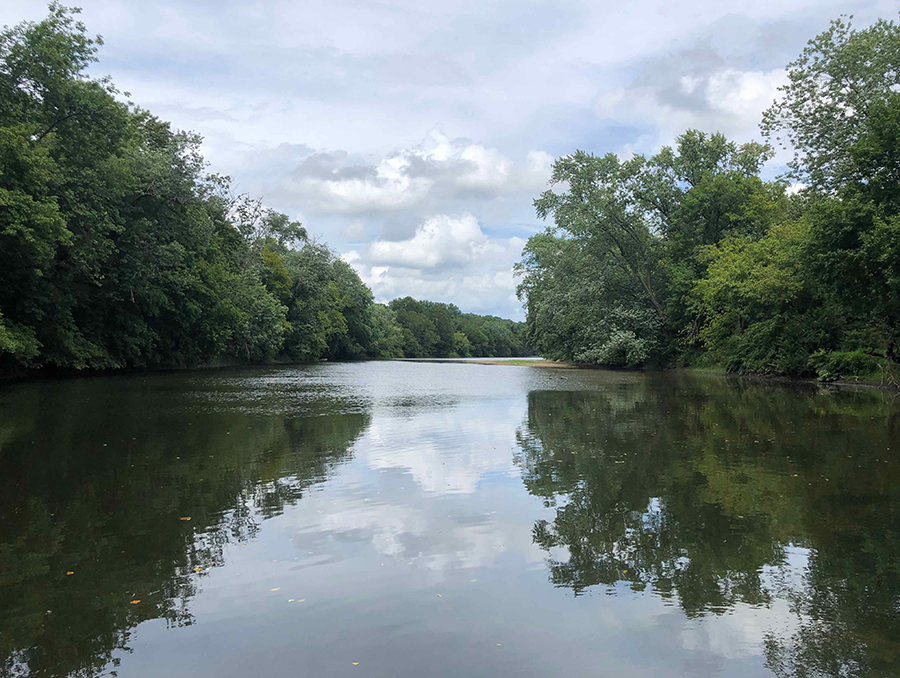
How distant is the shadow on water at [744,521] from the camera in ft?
14.6

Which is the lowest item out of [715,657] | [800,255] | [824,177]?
[715,657]

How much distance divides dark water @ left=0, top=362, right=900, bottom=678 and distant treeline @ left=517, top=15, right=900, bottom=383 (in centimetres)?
1284

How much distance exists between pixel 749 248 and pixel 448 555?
34.3 m

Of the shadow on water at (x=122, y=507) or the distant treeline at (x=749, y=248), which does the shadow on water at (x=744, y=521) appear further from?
the distant treeline at (x=749, y=248)

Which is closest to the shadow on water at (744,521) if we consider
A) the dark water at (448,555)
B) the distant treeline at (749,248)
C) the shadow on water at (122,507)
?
the dark water at (448,555)

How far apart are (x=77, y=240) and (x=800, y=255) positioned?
2955cm

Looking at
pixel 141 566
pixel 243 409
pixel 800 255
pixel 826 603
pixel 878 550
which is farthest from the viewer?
pixel 800 255

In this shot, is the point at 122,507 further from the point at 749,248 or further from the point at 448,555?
the point at 749,248

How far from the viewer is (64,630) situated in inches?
166

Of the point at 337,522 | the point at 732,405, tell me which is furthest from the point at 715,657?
the point at 732,405

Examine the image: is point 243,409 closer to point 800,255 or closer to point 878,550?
point 878,550

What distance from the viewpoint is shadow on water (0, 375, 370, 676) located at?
4340 millimetres

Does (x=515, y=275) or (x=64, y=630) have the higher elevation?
(x=515, y=275)

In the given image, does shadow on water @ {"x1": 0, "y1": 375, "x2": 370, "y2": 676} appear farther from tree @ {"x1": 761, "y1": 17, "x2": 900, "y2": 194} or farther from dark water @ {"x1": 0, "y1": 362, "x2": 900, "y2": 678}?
tree @ {"x1": 761, "y1": 17, "x2": 900, "y2": 194}
